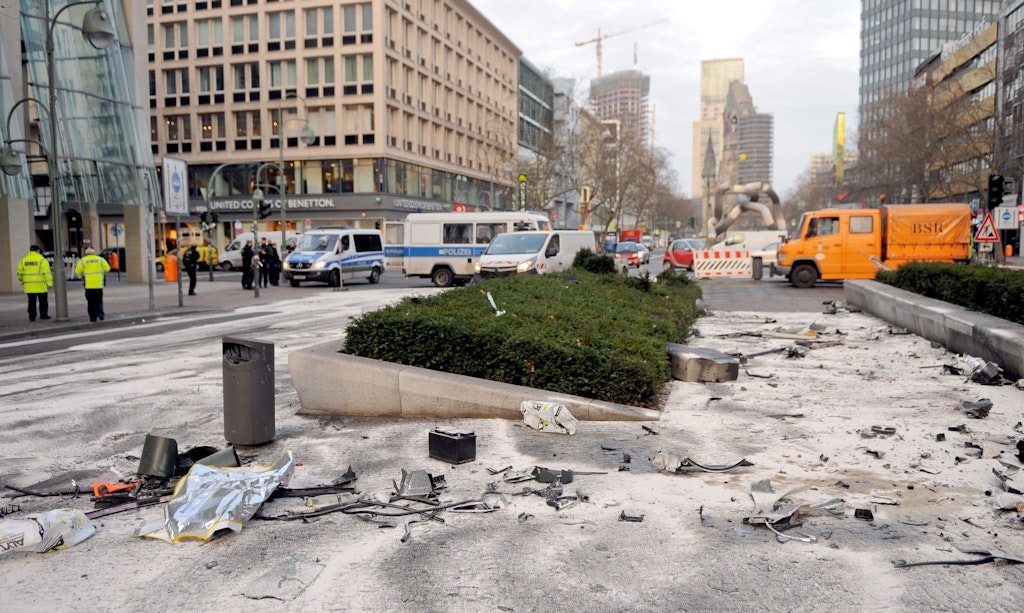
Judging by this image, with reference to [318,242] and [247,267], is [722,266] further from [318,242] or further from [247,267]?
[247,267]

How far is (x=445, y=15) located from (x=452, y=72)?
15.5 ft

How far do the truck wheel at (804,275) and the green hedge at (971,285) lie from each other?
29.4ft

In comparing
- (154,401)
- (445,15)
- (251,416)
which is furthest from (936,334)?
(445,15)

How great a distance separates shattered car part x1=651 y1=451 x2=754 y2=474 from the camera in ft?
17.7

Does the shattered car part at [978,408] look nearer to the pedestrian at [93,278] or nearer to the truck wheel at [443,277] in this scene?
the pedestrian at [93,278]

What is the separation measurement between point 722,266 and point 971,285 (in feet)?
62.8

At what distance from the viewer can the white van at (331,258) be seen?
99.6ft

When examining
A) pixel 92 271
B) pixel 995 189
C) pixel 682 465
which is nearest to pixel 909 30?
pixel 995 189

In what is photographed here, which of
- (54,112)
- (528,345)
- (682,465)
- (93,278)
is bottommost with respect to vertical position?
(682,465)

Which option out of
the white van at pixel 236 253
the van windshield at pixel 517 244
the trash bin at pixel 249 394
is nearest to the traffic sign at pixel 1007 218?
the van windshield at pixel 517 244

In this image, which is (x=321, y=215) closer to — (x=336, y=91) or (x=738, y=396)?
(x=336, y=91)

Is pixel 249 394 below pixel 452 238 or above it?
below

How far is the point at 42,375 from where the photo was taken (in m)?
10.0

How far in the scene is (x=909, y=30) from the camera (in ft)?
382
